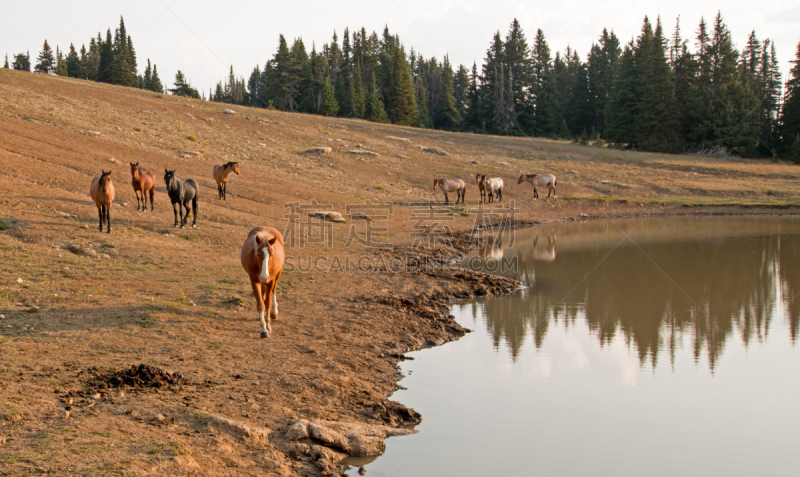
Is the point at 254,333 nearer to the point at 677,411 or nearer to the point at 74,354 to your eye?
the point at 74,354

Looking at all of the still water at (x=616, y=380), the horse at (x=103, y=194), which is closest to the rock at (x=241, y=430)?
the still water at (x=616, y=380)

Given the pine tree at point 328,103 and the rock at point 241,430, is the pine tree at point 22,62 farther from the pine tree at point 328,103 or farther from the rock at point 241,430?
the rock at point 241,430

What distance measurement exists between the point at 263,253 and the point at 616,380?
231 inches

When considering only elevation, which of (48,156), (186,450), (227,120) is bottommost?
(186,450)

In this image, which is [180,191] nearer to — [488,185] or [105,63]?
[488,185]

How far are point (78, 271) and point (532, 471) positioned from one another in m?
9.81

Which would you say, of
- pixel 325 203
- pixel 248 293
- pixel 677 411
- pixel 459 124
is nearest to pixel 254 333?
pixel 248 293

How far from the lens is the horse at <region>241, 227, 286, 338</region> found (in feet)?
29.5

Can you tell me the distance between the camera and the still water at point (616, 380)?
21.5 ft

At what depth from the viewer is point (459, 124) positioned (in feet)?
267

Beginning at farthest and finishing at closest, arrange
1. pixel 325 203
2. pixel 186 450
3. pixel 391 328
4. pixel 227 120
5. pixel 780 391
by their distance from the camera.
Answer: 1. pixel 227 120
2. pixel 325 203
3. pixel 391 328
4. pixel 780 391
5. pixel 186 450

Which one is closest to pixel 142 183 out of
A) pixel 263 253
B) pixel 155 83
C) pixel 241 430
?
pixel 263 253

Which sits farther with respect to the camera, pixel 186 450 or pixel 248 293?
pixel 248 293

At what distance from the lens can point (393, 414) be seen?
721 cm
